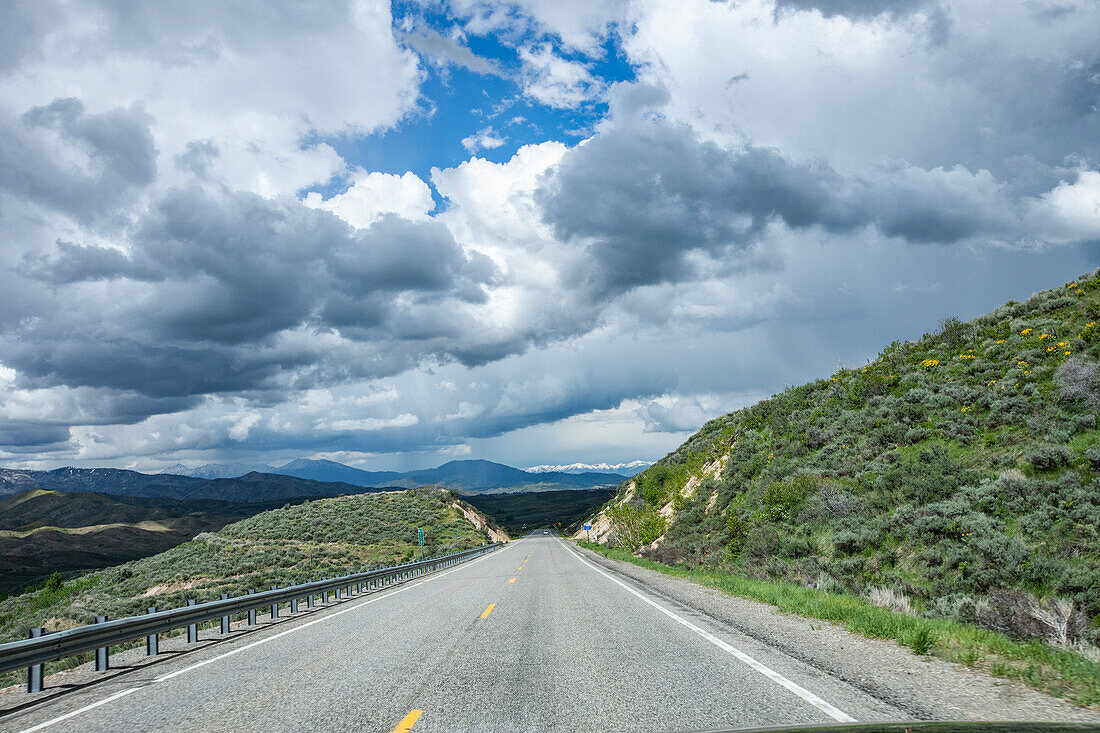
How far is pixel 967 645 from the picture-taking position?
7297mm

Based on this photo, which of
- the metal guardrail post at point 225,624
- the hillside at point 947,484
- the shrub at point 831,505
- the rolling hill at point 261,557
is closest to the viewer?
the hillside at point 947,484

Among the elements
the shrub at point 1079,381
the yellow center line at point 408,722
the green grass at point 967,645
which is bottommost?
the green grass at point 967,645

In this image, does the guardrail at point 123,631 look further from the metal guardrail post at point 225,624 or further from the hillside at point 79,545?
the hillside at point 79,545

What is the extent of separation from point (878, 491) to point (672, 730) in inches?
612

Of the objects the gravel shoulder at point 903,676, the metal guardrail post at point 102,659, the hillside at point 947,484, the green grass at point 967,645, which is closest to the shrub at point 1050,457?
the hillside at point 947,484

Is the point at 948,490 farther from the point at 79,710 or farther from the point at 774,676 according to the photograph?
the point at 79,710

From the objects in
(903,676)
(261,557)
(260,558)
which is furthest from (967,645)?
(261,557)

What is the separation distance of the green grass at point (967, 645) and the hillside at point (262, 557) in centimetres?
1666

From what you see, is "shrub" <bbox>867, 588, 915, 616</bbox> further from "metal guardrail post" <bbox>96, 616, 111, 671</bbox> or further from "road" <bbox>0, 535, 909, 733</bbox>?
"metal guardrail post" <bbox>96, 616, 111, 671</bbox>

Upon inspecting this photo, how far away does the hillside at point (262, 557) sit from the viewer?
89.2ft

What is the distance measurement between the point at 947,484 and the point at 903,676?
1136cm

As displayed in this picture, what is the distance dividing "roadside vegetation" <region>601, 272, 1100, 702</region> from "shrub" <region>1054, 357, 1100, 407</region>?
5 cm

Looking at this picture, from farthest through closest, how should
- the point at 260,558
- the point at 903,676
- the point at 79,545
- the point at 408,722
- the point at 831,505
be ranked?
1. the point at 79,545
2. the point at 260,558
3. the point at 831,505
4. the point at 903,676
5. the point at 408,722

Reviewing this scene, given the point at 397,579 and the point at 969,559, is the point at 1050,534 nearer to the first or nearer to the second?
the point at 969,559
